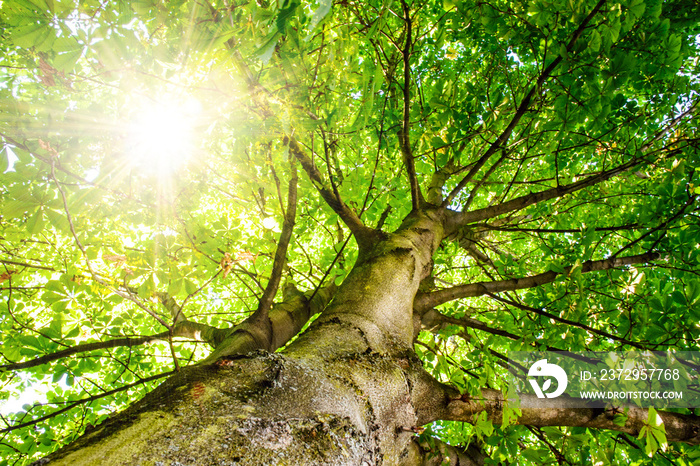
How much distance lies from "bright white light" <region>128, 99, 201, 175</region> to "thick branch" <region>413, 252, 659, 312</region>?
184cm

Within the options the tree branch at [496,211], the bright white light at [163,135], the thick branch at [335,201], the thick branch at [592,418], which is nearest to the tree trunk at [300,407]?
the thick branch at [592,418]

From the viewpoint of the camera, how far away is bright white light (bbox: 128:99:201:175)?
1580mm

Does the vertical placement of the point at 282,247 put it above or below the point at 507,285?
above

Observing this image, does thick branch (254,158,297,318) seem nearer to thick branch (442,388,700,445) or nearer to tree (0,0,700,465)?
tree (0,0,700,465)

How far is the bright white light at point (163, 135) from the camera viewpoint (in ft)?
5.18

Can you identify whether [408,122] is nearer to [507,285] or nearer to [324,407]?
[507,285]

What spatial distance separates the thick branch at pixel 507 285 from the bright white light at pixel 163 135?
1.84 m

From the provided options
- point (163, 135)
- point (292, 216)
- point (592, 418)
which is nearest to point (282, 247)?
point (292, 216)

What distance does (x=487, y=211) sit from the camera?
283cm

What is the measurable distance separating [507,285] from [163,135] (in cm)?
246

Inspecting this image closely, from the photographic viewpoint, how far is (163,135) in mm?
1699

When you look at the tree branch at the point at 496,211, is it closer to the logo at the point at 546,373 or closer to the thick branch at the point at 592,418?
the logo at the point at 546,373

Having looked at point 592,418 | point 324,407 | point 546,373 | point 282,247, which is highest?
point 282,247

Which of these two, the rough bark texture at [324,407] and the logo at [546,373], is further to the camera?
the logo at [546,373]
